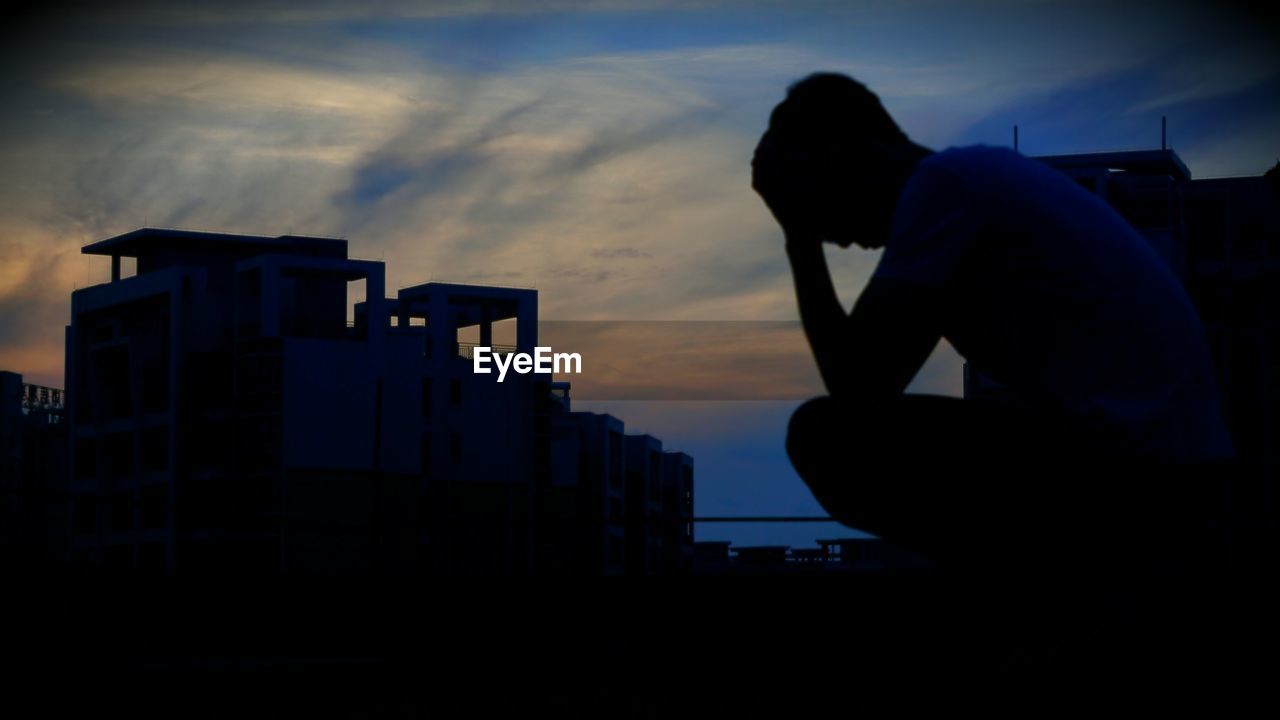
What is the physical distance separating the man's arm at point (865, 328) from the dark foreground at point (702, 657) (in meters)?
0.35

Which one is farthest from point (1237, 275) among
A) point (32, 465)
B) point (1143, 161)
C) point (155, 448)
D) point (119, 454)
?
point (32, 465)

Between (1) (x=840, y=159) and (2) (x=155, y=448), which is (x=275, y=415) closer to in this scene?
(2) (x=155, y=448)

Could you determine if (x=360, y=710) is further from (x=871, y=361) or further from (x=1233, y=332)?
(x=1233, y=332)

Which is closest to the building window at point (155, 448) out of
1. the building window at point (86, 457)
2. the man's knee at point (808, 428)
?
the building window at point (86, 457)

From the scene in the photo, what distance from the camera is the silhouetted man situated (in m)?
1.78

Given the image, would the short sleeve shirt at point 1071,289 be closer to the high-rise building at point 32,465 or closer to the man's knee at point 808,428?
the man's knee at point 808,428

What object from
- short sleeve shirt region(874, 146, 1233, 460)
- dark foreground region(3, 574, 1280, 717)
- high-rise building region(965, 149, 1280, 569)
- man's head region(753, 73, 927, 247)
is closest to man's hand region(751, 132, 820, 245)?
man's head region(753, 73, 927, 247)

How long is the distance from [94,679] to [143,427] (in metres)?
53.3

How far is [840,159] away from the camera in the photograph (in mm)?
1965

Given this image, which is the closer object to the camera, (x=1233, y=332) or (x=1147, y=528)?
(x=1147, y=528)

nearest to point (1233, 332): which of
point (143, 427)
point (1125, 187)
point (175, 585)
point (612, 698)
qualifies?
point (1125, 187)

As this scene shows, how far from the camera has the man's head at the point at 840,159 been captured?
77.0 inches

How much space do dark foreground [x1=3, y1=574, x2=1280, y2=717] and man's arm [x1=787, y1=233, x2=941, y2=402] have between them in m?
0.35

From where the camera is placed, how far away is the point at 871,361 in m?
1.87
